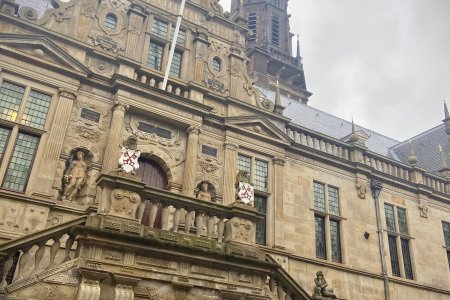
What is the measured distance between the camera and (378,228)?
21.6 metres

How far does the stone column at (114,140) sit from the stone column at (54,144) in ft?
4.97

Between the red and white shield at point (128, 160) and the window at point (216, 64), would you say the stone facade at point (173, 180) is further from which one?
the red and white shield at point (128, 160)

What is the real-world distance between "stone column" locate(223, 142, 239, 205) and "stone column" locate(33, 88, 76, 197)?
21.1 ft

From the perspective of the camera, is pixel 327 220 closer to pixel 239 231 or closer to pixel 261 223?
pixel 261 223

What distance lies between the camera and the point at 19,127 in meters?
14.6

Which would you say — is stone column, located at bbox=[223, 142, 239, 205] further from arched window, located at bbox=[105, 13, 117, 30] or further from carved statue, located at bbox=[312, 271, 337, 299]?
arched window, located at bbox=[105, 13, 117, 30]

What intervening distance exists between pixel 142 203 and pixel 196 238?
1610mm

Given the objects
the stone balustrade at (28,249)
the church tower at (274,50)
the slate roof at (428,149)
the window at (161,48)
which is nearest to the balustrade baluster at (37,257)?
the stone balustrade at (28,249)

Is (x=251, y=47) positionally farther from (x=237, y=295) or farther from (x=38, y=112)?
(x=237, y=295)

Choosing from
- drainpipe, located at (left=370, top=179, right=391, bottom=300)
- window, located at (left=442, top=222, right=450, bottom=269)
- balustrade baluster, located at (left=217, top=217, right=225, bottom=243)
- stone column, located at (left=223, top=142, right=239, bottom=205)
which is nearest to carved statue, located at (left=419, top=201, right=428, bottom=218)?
window, located at (left=442, top=222, right=450, bottom=269)

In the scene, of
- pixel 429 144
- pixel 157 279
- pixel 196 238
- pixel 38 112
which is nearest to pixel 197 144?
pixel 38 112

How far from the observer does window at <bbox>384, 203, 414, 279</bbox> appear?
853 inches

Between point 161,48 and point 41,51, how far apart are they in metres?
5.38

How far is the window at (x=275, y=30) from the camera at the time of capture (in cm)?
4619
